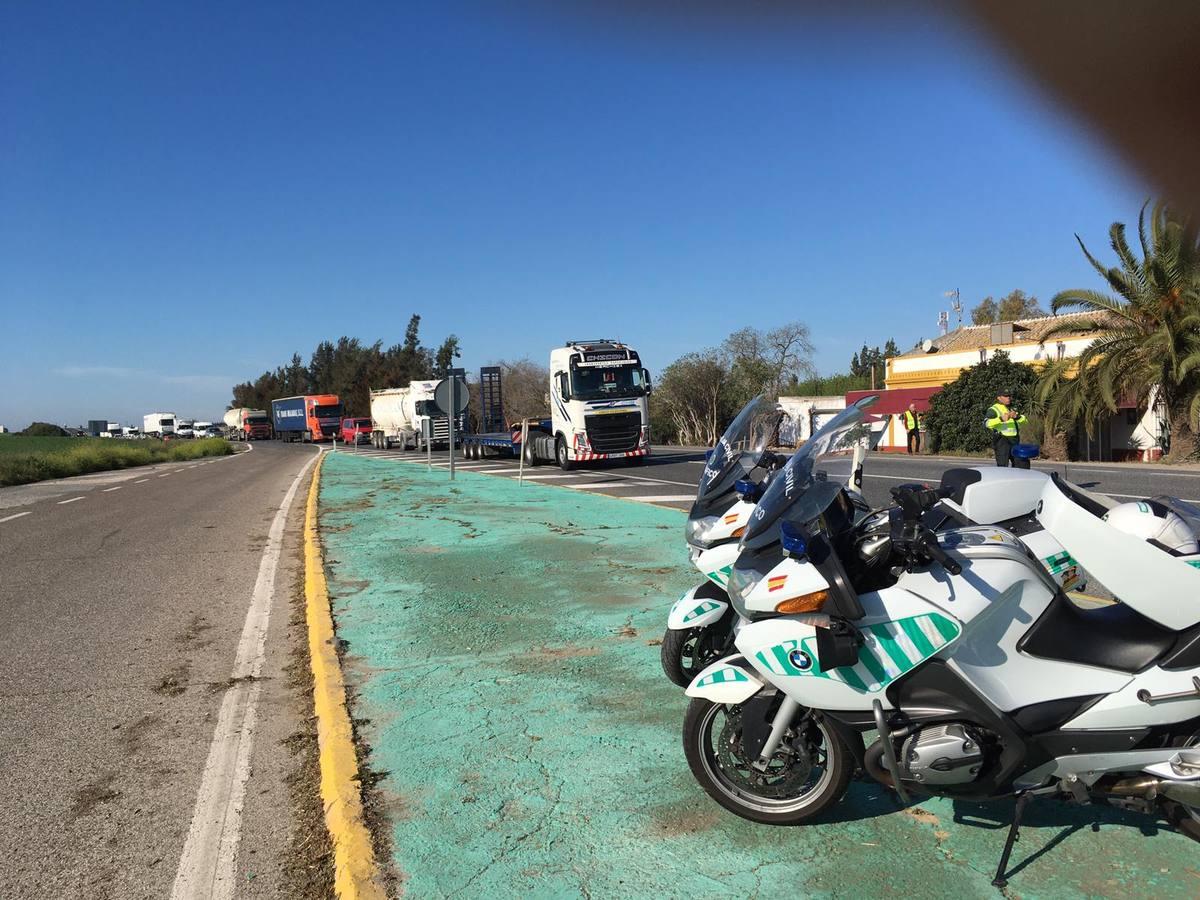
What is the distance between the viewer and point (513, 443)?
29453mm

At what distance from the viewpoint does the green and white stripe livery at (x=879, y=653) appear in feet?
10.1

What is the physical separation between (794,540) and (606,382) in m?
21.6

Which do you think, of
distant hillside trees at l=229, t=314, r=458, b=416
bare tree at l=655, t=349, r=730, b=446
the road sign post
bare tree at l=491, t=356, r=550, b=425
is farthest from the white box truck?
the road sign post

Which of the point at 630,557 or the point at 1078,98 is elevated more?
the point at 1078,98

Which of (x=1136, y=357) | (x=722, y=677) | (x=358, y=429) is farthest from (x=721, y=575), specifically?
(x=358, y=429)

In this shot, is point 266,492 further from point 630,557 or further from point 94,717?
Result: point 94,717

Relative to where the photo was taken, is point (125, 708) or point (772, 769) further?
point (125, 708)

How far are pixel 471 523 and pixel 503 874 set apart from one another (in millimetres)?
8956

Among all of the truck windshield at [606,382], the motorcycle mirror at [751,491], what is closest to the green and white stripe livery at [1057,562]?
the motorcycle mirror at [751,491]

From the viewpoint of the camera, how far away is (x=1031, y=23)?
0.95m

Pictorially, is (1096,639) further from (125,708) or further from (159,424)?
(159,424)

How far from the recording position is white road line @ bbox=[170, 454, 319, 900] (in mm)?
3303

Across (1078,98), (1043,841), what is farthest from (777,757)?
(1078,98)

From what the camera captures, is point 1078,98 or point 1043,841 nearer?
point 1078,98
